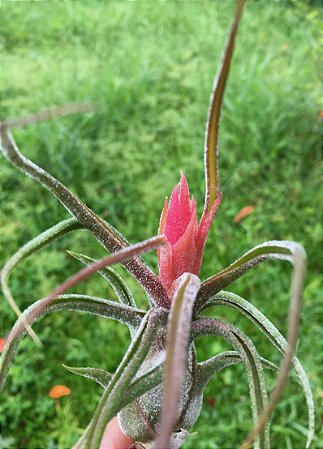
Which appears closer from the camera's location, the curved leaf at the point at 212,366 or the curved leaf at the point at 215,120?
the curved leaf at the point at 215,120

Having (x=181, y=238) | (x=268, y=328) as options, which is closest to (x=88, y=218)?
(x=181, y=238)

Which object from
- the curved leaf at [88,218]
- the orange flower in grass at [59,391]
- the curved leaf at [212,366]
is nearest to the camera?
the curved leaf at [88,218]

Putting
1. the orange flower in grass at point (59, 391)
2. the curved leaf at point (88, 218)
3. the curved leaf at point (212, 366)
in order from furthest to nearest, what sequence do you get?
the orange flower in grass at point (59, 391), the curved leaf at point (212, 366), the curved leaf at point (88, 218)

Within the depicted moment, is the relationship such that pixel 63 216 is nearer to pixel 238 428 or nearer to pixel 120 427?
pixel 238 428

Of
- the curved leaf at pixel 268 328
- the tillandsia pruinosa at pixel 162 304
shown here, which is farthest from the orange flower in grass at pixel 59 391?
the curved leaf at pixel 268 328

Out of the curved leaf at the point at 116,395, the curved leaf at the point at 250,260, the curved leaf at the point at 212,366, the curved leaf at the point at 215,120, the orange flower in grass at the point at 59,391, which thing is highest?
the curved leaf at the point at 215,120

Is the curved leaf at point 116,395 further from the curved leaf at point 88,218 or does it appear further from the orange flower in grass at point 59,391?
the orange flower in grass at point 59,391

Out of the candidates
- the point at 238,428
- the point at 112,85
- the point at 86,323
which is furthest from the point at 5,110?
the point at 238,428

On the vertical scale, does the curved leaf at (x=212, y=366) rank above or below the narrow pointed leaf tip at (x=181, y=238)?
below
